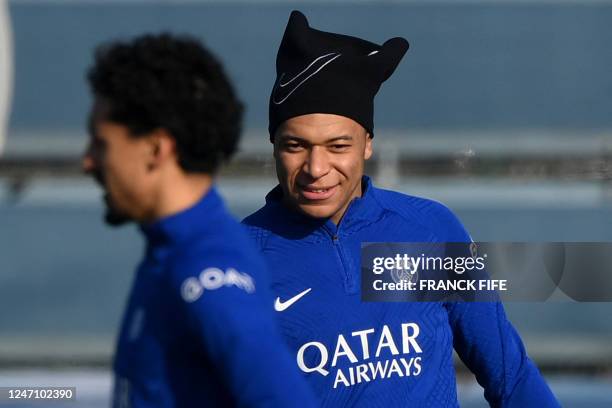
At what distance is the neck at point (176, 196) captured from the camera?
3.99 feet

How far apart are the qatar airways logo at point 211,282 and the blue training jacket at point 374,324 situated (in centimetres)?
64

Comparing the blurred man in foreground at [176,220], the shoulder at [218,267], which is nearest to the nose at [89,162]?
the blurred man in foreground at [176,220]

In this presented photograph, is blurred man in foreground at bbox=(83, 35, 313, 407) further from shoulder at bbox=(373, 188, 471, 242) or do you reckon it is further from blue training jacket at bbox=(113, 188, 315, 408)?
shoulder at bbox=(373, 188, 471, 242)

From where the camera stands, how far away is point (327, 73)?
1.82 m

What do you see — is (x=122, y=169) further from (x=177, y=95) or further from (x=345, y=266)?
(x=345, y=266)

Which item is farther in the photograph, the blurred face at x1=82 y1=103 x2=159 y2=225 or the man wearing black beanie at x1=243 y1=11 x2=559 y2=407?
the man wearing black beanie at x1=243 y1=11 x2=559 y2=407

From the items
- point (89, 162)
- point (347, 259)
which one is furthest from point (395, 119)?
point (89, 162)

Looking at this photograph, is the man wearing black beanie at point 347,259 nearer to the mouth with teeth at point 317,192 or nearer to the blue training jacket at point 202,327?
the mouth with teeth at point 317,192

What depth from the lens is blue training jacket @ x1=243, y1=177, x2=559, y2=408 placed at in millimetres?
1777

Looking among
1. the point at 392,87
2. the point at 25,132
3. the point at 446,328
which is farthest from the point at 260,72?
the point at 446,328

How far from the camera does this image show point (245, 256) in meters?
1.20

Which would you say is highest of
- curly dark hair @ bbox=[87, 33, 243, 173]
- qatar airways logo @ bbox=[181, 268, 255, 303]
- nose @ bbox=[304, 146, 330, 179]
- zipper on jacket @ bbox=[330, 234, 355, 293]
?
curly dark hair @ bbox=[87, 33, 243, 173]

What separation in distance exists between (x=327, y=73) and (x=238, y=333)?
779 millimetres

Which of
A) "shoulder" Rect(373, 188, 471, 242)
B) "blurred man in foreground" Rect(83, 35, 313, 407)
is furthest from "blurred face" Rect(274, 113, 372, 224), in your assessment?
"blurred man in foreground" Rect(83, 35, 313, 407)
